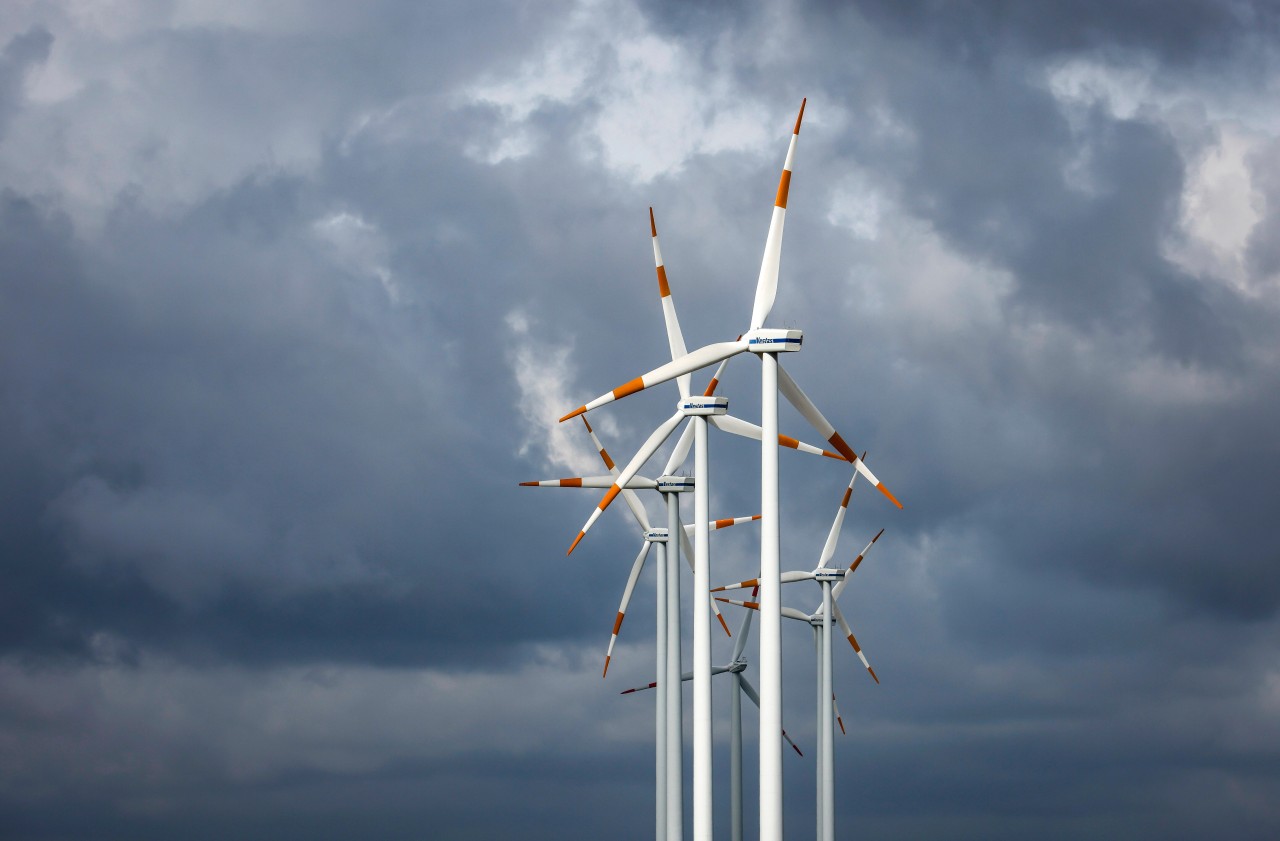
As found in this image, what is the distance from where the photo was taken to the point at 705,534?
235 ft

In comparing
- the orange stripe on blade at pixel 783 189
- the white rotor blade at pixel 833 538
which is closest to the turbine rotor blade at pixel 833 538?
the white rotor blade at pixel 833 538

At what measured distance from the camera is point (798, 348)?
65438mm

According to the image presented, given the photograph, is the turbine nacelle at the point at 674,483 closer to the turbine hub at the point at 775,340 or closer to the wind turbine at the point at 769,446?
the wind turbine at the point at 769,446

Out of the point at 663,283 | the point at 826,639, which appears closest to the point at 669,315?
the point at 663,283

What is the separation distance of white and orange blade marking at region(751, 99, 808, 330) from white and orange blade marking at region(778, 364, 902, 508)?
9.56ft

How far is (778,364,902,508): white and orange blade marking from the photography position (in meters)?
68.4

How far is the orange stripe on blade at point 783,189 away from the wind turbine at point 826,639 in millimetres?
46889

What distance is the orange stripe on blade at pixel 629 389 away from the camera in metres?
68.8

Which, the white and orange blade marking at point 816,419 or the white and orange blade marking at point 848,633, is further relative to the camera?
the white and orange blade marking at point 848,633

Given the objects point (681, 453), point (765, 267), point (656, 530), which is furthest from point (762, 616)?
point (656, 530)

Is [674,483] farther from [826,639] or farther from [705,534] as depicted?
[826,639]

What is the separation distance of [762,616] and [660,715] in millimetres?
35020

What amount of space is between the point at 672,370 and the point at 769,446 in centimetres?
959

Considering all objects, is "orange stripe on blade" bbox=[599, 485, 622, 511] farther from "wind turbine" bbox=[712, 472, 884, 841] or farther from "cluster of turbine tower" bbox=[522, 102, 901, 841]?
"wind turbine" bbox=[712, 472, 884, 841]
